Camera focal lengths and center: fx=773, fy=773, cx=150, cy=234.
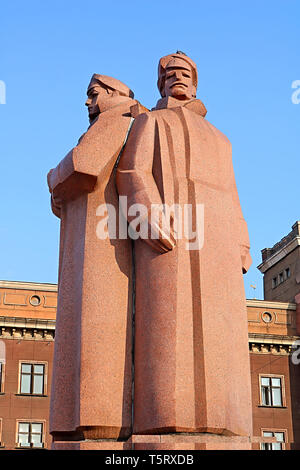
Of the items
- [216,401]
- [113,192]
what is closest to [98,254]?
[113,192]

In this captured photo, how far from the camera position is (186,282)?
7488mm

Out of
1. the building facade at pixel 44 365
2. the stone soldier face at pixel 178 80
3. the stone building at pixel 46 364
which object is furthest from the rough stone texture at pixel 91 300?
the building facade at pixel 44 365

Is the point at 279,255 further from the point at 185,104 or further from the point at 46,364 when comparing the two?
the point at 185,104

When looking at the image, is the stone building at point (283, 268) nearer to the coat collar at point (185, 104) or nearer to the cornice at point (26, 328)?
the cornice at point (26, 328)

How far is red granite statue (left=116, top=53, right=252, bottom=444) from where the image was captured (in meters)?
7.09

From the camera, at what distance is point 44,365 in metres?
42.7

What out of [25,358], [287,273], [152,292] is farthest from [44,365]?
[152,292]
